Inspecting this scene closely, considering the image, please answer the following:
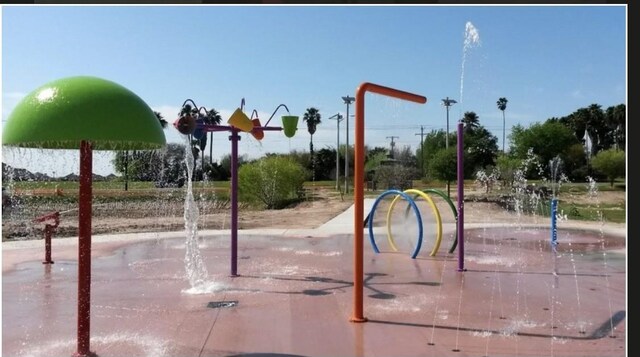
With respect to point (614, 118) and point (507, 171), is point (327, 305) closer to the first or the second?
point (507, 171)

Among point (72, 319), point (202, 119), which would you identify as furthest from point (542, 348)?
point (202, 119)

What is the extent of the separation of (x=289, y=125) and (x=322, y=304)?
2.82 m

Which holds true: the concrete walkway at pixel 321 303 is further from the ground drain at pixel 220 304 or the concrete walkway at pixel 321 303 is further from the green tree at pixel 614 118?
the green tree at pixel 614 118

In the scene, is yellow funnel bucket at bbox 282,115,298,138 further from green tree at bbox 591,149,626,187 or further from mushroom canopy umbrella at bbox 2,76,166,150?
green tree at bbox 591,149,626,187

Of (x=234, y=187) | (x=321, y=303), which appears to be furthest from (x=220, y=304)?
(x=234, y=187)

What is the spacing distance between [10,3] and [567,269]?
8.80 meters

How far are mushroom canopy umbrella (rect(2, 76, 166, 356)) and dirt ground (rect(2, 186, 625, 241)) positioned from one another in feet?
36.4

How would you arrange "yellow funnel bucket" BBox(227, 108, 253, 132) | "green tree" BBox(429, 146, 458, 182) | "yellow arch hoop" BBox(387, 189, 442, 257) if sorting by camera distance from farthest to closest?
1. "green tree" BBox(429, 146, 458, 182)
2. "yellow arch hoop" BBox(387, 189, 442, 257)
3. "yellow funnel bucket" BBox(227, 108, 253, 132)

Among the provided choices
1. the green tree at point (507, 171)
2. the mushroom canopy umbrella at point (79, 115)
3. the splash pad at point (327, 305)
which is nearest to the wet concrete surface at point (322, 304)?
the splash pad at point (327, 305)

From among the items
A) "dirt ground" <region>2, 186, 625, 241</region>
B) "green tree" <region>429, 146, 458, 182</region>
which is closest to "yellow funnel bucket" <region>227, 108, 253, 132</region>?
"dirt ground" <region>2, 186, 625, 241</region>

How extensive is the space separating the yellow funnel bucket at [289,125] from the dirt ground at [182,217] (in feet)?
28.4

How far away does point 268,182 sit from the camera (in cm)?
2614

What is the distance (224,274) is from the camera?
9094 mm

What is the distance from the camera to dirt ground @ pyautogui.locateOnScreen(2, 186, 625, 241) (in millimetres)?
17234
